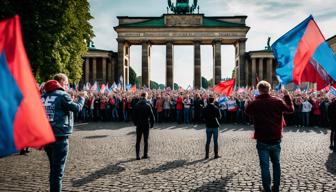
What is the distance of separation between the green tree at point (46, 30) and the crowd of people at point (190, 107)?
2.63 metres

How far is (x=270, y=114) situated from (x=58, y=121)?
3.67m

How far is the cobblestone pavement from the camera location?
22.6 ft

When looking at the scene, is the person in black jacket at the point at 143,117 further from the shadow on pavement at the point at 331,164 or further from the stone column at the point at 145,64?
the stone column at the point at 145,64

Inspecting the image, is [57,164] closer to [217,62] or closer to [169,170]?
[169,170]

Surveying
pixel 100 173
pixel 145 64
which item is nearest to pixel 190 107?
pixel 100 173

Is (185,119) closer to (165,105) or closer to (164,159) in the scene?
(165,105)

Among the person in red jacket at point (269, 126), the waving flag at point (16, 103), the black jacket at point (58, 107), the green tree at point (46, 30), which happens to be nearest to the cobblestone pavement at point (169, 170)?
the person in red jacket at point (269, 126)

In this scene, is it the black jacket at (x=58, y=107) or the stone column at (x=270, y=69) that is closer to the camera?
the black jacket at (x=58, y=107)

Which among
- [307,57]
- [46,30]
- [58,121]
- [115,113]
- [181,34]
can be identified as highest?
[181,34]

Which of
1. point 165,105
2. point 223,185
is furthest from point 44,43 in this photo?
point 223,185

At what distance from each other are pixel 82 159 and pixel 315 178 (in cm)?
614

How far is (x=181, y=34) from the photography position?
57375 millimetres

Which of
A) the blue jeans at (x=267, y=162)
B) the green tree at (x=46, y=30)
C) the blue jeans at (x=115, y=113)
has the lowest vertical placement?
the blue jeans at (x=267, y=162)

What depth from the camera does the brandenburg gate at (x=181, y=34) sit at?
5722 centimetres
